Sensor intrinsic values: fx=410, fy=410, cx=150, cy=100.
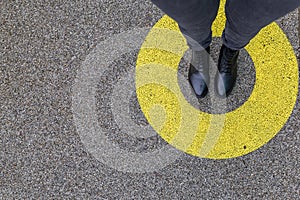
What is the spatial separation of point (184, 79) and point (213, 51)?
5.6 inches

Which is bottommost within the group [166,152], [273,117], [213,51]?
[166,152]

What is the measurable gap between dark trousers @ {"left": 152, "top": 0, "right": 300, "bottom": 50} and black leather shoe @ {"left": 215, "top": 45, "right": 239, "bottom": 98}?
18 cm

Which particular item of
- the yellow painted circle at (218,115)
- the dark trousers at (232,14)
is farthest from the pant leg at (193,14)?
the yellow painted circle at (218,115)

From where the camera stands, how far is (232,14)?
3.21 feet

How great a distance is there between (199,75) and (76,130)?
47 centimetres

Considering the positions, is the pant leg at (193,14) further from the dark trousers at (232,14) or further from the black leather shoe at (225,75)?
the black leather shoe at (225,75)

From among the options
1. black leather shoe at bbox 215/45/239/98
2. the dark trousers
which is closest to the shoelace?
black leather shoe at bbox 215/45/239/98

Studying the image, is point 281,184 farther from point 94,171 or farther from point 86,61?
point 86,61

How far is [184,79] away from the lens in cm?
143

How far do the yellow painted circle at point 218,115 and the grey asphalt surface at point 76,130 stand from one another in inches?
1.1

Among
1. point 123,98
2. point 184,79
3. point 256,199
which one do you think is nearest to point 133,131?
point 123,98

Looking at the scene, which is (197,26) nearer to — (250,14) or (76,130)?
(250,14)

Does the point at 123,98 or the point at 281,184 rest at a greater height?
the point at 123,98

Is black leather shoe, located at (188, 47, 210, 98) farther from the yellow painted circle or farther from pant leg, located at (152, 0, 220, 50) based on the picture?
pant leg, located at (152, 0, 220, 50)
